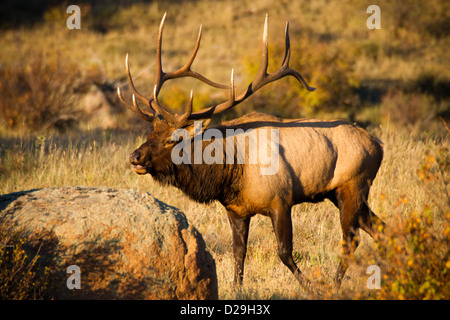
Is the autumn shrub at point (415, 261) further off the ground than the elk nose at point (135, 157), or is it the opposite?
the elk nose at point (135, 157)

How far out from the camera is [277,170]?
5.80 metres

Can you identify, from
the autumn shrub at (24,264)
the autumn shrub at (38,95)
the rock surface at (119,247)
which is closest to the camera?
the autumn shrub at (24,264)

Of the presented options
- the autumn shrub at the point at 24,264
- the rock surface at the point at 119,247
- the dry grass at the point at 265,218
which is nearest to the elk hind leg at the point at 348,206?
the dry grass at the point at 265,218

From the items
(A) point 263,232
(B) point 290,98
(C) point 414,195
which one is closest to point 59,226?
(A) point 263,232

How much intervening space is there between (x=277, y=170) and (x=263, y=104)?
12741 millimetres

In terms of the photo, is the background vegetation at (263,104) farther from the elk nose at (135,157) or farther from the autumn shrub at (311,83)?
the elk nose at (135,157)

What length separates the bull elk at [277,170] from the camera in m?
5.71

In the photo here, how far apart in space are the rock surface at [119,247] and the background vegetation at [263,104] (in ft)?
0.80

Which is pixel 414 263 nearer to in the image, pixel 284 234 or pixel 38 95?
pixel 284 234

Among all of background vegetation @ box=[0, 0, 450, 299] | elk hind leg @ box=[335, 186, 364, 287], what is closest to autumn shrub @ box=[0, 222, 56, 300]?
background vegetation @ box=[0, 0, 450, 299]

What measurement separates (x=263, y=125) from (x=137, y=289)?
2809 millimetres

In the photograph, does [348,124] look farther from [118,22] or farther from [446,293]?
[118,22]

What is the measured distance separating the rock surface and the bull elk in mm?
1345

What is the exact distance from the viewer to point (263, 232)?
7508mm
